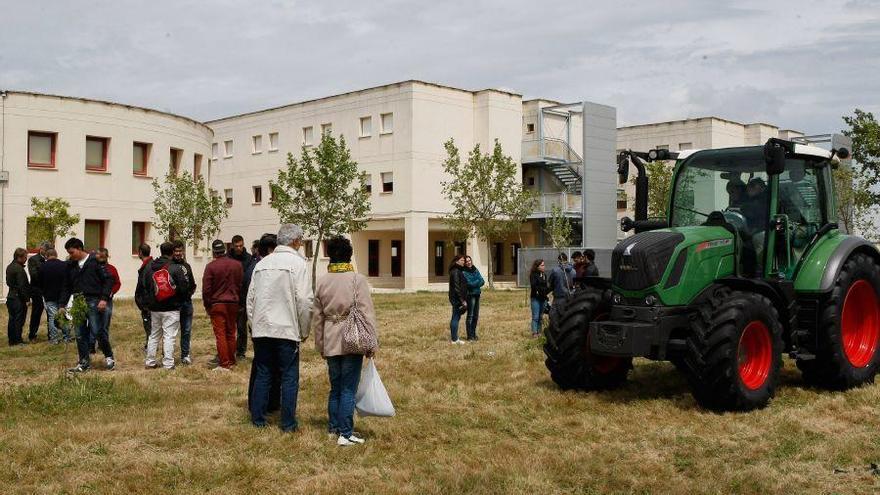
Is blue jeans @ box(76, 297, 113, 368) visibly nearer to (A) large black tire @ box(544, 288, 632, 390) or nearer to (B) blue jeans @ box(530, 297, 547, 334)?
(A) large black tire @ box(544, 288, 632, 390)

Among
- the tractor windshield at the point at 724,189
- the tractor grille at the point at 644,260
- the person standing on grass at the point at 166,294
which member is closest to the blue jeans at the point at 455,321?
the person standing on grass at the point at 166,294

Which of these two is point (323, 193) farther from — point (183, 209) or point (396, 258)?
point (396, 258)

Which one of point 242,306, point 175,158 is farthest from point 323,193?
point 242,306

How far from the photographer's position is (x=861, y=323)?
36.3ft

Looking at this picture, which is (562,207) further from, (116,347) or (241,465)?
(241,465)

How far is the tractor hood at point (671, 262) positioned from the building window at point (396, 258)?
39.7m

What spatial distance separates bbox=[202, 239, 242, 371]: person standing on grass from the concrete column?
103 ft

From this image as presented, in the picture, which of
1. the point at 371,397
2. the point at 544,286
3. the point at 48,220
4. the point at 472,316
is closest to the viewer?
the point at 371,397

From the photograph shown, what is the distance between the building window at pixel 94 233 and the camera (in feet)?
109

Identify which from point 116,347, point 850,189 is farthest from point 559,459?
point 850,189

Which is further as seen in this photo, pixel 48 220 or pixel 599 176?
pixel 599 176

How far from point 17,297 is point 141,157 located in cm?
1836

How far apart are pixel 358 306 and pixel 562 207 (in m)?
39.0

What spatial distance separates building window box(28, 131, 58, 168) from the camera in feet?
105
